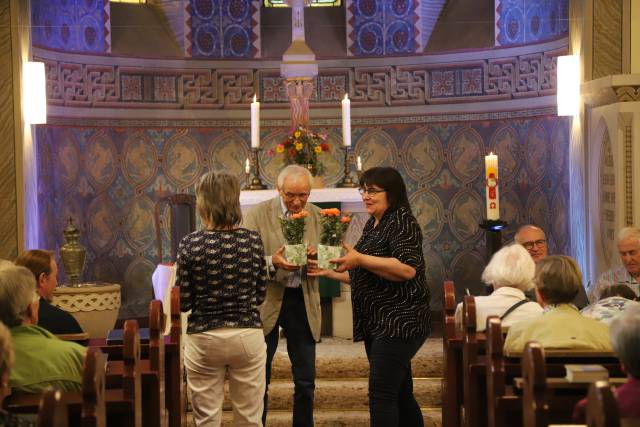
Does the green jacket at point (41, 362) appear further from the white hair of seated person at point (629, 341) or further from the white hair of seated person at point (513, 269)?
the white hair of seated person at point (513, 269)

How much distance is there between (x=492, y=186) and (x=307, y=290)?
2360 mm

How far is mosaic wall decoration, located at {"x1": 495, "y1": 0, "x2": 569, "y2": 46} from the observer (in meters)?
8.23

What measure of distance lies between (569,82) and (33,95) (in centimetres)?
364

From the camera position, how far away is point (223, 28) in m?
9.27

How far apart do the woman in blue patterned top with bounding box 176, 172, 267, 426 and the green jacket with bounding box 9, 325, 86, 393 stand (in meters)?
0.82

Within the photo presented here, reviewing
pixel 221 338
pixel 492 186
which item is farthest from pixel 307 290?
pixel 492 186

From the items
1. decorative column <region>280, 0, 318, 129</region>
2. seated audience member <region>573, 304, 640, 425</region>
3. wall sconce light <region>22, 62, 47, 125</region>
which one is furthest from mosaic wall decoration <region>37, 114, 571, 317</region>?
seated audience member <region>573, 304, 640, 425</region>

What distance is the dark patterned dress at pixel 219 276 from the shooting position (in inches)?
157

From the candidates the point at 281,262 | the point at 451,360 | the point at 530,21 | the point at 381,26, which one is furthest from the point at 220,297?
the point at 381,26

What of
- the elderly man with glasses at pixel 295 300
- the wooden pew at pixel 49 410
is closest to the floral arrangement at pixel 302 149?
the elderly man with glasses at pixel 295 300

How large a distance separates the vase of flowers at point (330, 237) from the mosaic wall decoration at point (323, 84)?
4.52 metres

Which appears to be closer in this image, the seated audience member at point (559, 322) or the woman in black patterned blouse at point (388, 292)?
the seated audience member at point (559, 322)

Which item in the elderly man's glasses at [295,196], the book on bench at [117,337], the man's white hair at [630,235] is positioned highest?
the elderly man's glasses at [295,196]

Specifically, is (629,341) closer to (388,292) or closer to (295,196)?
(388,292)
